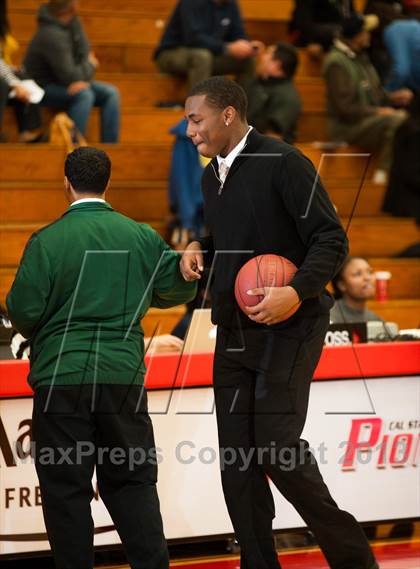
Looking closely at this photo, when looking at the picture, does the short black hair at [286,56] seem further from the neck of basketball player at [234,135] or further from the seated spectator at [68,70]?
the neck of basketball player at [234,135]

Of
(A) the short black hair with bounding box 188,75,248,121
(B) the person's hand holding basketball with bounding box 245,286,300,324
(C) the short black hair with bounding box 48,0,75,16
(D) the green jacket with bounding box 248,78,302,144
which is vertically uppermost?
(A) the short black hair with bounding box 188,75,248,121

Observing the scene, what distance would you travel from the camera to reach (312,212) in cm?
366

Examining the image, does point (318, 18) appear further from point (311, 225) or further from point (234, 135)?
point (311, 225)

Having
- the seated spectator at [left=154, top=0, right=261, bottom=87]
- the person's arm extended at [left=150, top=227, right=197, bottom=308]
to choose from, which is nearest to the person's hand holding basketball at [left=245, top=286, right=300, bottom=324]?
the person's arm extended at [left=150, top=227, right=197, bottom=308]

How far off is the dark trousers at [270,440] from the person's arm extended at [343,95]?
5.23 m

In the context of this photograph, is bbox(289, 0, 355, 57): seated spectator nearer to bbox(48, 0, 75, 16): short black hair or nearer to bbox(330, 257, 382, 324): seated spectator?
bbox(48, 0, 75, 16): short black hair

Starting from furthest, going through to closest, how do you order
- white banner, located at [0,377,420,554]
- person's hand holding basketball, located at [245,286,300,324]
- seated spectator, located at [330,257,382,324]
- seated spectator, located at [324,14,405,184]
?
seated spectator, located at [324,14,405,184]
seated spectator, located at [330,257,382,324]
white banner, located at [0,377,420,554]
person's hand holding basketball, located at [245,286,300,324]

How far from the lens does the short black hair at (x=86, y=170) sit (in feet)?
12.2

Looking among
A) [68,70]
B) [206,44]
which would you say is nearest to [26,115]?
[68,70]

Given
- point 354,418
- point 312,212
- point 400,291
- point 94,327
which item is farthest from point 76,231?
point 400,291

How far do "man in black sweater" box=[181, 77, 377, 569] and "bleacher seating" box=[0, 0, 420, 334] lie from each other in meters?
2.75

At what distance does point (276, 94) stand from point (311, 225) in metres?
5.13

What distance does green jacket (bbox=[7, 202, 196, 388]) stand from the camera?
3.63 m

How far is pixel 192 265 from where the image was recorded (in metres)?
3.91
